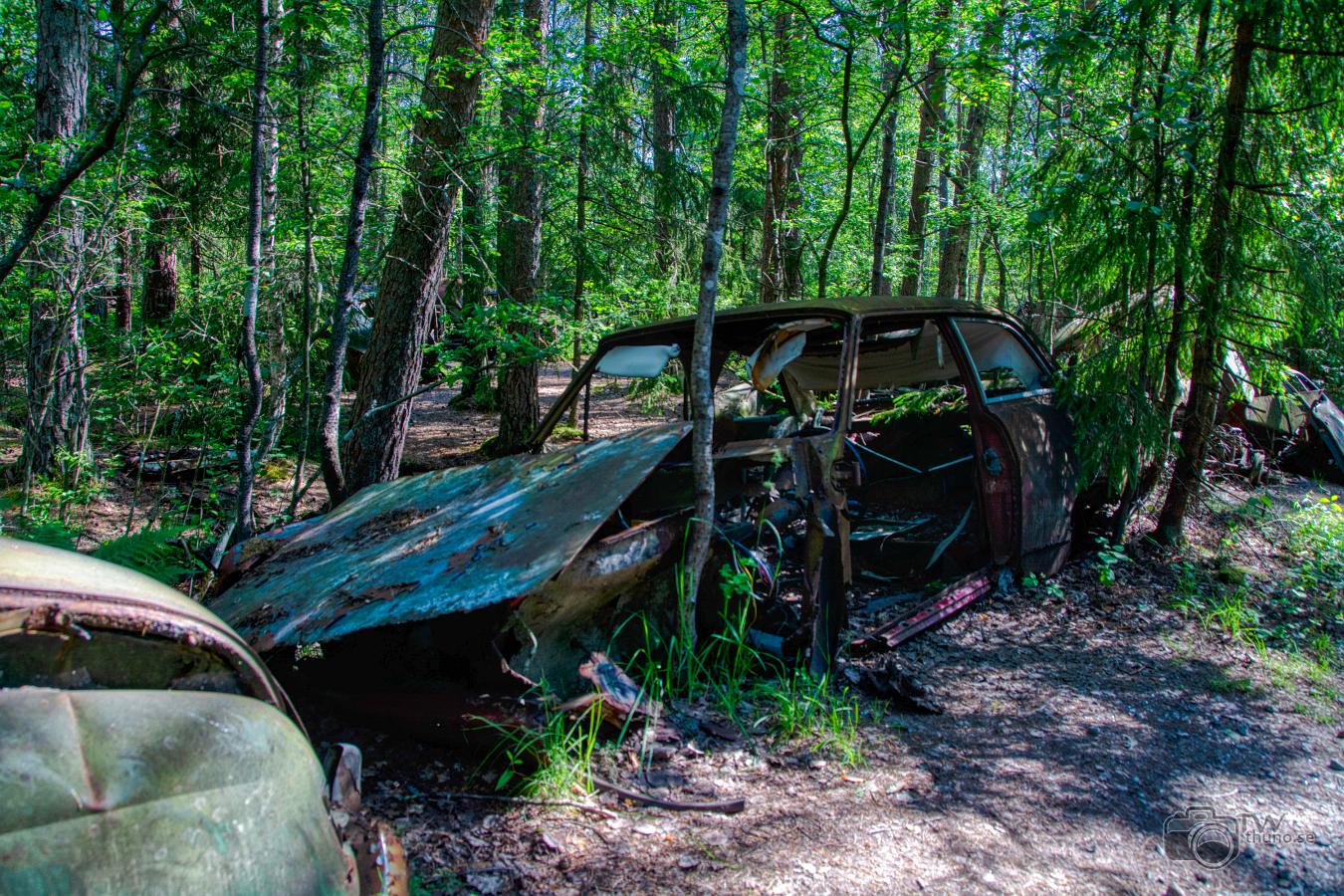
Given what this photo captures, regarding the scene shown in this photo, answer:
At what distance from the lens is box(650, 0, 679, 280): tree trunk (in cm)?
895

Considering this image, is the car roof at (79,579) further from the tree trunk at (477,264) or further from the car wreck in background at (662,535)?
the tree trunk at (477,264)

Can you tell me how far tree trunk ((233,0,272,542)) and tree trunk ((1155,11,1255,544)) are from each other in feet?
19.5

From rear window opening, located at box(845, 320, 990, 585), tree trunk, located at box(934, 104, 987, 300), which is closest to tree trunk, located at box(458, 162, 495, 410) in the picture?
rear window opening, located at box(845, 320, 990, 585)

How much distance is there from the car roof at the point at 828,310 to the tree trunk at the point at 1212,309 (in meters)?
1.49

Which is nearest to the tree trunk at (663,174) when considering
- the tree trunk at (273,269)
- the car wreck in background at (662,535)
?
the tree trunk at (273,269)

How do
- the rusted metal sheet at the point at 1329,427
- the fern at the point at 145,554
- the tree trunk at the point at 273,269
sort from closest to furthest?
the fern at the point at 145,554 < the tree trunk at the point at 273,269 < the rusted metal sheet at the point at 1329,427

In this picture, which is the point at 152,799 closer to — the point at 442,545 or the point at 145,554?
the point at 442,545

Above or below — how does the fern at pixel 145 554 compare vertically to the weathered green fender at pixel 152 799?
below

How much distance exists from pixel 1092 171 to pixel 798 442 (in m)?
3.24

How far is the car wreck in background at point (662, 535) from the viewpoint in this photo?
3125 millimetres

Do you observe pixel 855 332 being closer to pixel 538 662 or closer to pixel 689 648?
pixel 689 648

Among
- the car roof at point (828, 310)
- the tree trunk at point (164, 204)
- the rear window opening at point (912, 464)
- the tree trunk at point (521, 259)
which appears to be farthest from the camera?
the tree trunk at point (521, 259)
